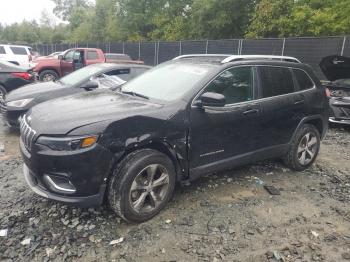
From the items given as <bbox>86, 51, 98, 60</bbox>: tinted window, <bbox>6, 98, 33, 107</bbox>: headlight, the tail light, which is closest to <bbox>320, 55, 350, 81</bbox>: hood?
<bbox>6, 98, 33, 107</bbox>: headlight

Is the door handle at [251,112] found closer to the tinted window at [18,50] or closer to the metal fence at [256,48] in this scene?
the metal fence at [256,48]

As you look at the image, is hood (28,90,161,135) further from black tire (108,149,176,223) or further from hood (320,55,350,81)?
hood (320,55,350,81)

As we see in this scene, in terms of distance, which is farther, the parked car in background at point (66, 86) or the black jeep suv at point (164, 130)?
the parked car in background at point (66, 86)

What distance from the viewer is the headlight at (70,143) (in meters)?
2.96

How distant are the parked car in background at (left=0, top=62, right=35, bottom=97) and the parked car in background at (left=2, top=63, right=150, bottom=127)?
7.40 ft

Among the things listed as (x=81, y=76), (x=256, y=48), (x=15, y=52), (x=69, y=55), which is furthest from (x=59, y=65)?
(x=15, y=52)

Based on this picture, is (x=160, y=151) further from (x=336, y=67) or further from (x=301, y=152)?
(x=336, y=67)

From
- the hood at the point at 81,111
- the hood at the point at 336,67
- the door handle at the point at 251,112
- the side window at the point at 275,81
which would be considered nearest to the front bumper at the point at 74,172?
the hood at the point at 81,111

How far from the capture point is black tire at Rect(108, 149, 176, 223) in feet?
10.4

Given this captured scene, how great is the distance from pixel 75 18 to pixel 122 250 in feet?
196

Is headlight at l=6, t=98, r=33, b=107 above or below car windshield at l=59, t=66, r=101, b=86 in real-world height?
below

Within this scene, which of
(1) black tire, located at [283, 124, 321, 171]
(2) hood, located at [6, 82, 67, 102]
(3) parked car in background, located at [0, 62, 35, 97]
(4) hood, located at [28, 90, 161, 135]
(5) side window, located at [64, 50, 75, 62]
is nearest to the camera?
(4) hood, located at [28, 90, 161, 135]

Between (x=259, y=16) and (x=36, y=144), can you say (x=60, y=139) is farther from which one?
(x=259, y=16)

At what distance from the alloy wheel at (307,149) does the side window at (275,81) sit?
0.83 metres
